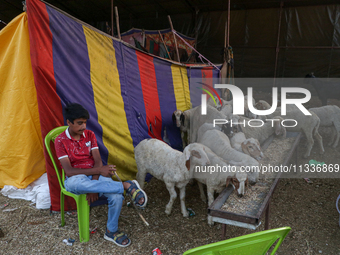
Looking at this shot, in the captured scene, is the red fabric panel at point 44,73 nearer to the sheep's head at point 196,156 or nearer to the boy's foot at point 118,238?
the boy's foot at point 118,238

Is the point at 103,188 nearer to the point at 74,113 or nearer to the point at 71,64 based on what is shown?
the point at 74,113

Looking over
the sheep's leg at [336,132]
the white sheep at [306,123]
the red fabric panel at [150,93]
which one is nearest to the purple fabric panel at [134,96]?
the red fabric panel at [150,93]

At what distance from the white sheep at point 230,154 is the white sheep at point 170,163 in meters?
0.50

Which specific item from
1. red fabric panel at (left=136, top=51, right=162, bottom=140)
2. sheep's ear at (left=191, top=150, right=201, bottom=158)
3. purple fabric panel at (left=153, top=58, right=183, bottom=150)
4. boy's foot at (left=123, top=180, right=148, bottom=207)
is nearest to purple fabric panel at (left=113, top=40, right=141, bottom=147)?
red fabric panel at (left=136, top=51, right=162, bottom=140)

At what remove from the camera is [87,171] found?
2.77 meters

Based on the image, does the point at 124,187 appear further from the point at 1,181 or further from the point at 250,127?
the point at 250,127

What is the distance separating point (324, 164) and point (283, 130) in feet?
3.77

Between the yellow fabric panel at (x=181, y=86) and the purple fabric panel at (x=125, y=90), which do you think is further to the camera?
the yellow fabric panel at (x=181, y=86)

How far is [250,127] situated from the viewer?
16.4ft

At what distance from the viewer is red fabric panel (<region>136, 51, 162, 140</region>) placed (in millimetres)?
4828

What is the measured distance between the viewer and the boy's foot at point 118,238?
9.28ft

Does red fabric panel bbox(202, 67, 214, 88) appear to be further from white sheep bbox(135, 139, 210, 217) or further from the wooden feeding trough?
white sheep bbox(135, 139, 210, 217)

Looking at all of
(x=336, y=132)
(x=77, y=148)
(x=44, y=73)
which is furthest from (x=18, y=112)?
(x=336, y=132)

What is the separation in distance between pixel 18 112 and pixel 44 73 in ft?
2.59
